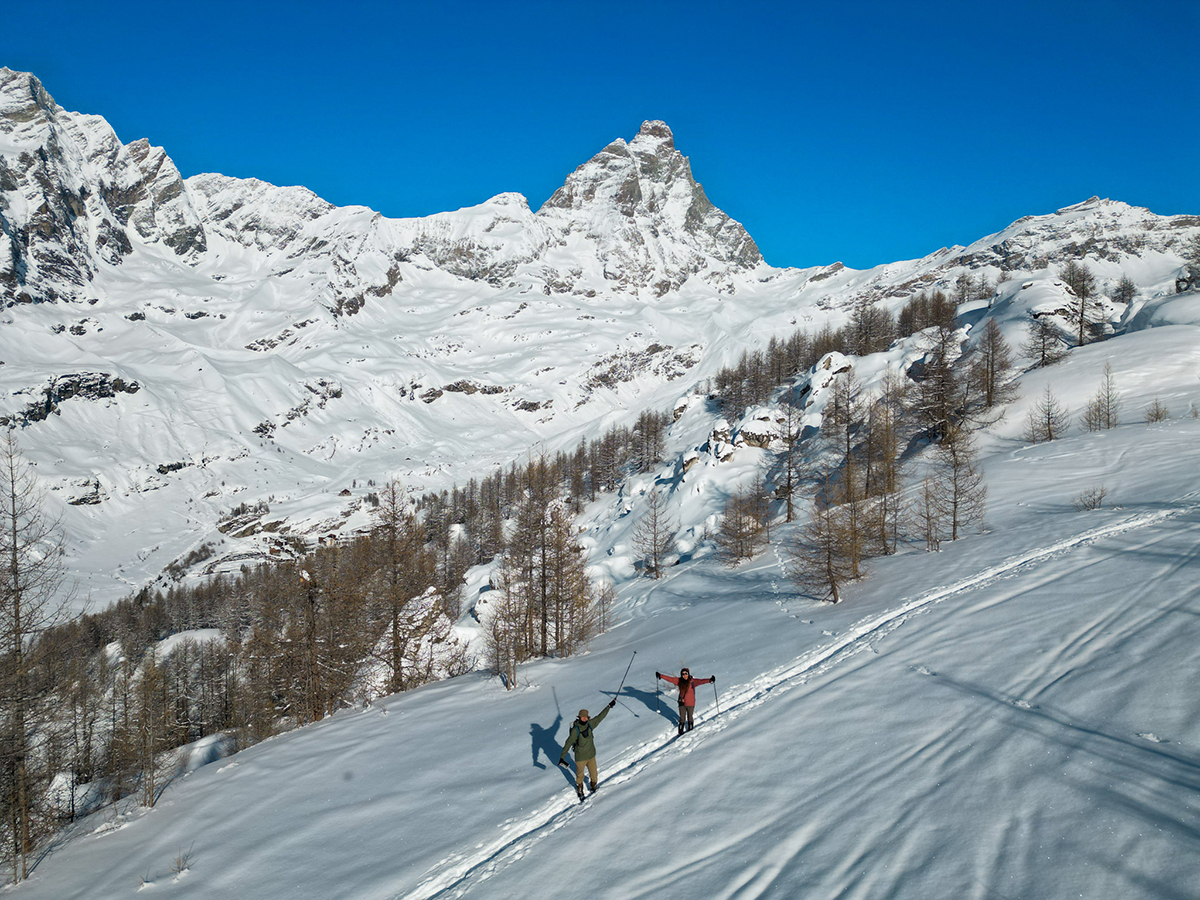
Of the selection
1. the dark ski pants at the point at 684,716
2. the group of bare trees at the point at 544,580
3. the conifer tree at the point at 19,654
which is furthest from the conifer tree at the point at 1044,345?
the conifer tree at the point at 19,654

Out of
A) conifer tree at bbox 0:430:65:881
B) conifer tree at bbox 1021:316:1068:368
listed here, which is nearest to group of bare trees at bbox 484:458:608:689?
conifer tree at bbox 0:430:65:881

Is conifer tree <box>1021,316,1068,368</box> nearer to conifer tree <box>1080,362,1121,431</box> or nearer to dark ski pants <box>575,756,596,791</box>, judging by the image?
conifer tree <box>1080,362,1121,431</box>

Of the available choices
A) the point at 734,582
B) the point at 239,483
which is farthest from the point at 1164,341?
the point at 239,483

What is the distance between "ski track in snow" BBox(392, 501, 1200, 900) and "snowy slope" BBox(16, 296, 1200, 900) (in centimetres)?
6

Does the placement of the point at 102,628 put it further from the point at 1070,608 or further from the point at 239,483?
the point at 1070,608

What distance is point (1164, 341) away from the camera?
4684cm

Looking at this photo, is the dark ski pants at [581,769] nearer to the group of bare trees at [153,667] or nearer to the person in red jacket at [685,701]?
→ the person in red jacket at [685,701]

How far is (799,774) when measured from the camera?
33.1 feet

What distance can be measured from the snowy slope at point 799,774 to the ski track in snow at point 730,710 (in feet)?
0.21

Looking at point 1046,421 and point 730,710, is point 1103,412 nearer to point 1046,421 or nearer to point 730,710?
point 1046,421

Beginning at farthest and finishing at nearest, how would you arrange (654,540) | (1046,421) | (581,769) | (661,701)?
(654,540)
(1046,421)
(661,701)
(581,769)

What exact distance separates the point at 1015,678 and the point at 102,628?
11445 centimetres

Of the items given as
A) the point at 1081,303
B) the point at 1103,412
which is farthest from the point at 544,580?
the point at 1081,303

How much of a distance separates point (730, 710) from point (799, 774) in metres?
3.11
